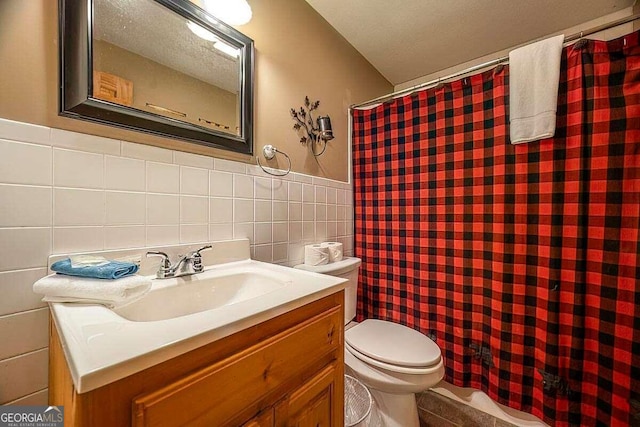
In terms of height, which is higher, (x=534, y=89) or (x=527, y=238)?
(x=534, y=89)

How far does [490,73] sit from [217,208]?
1.35 metres

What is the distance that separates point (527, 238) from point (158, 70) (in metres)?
1.57

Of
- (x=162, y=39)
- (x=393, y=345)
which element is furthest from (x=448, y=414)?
(x=162, y=39)

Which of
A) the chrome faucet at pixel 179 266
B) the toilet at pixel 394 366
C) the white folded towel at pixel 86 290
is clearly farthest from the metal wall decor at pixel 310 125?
the white folded towel at pixel 86 290

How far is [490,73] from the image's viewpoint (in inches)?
46.1

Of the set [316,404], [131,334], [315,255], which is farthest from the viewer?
[315,255]

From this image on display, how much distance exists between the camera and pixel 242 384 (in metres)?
0.47

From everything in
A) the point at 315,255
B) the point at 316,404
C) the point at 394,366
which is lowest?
the point at 394,366

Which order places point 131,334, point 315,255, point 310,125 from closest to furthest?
1. point 131,334
2. point 315,255
3. point 310,125

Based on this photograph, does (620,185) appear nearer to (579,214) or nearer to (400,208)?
(579,214)

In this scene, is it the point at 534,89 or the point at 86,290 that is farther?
the point at 534,89

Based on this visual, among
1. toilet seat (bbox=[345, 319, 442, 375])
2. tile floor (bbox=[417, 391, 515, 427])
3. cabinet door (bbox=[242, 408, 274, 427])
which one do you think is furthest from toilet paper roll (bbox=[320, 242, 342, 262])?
tile floor (bbox=[417, 391, 515, 427])

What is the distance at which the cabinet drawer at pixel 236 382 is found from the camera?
1.22ft

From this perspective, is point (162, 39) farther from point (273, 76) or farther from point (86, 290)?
point (86, 290)
